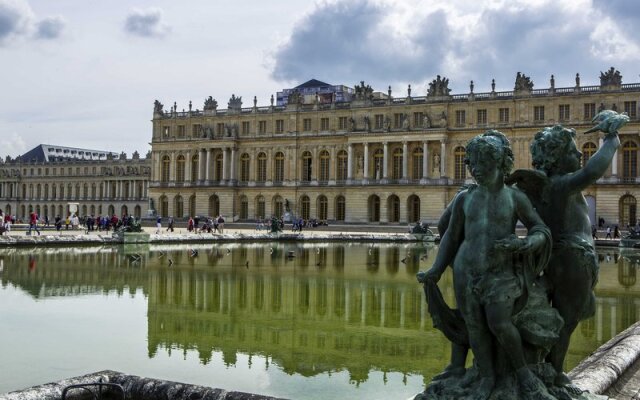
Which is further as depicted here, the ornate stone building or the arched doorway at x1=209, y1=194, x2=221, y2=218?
the ornate stone building

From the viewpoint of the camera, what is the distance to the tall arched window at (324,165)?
229 feet

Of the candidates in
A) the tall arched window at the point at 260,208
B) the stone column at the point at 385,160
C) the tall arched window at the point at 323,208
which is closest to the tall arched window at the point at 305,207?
the tall arched window at the point at 323,208

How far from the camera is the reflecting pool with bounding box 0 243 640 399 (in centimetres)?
835

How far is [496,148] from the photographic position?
15.0ft

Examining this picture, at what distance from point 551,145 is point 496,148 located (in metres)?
0.78

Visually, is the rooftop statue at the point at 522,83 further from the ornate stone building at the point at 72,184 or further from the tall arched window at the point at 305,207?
the ornate stone building at the point at 72,184

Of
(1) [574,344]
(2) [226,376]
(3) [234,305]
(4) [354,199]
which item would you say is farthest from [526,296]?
(4) [354,199]

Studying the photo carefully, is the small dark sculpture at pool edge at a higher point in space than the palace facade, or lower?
lower

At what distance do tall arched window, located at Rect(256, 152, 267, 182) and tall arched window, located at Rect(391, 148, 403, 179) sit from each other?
13914 millimetres

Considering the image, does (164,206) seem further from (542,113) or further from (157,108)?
(542,113)

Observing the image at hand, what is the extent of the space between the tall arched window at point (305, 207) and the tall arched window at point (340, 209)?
3.06 meters

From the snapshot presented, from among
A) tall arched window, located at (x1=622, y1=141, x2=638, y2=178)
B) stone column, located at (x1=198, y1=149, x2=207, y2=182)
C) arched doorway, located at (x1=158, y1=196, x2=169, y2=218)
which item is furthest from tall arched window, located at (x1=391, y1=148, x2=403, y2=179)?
arched doorway, located at (x1=158, y1=196, x2=169, y2=218)

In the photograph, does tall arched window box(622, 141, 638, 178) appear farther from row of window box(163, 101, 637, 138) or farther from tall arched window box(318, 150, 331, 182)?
tall arched window box(318, 150, 331, 182)

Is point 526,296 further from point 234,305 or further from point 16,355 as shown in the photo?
point 234,305
